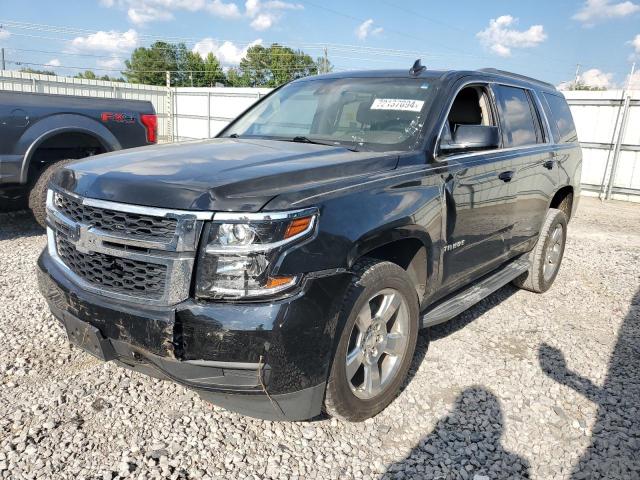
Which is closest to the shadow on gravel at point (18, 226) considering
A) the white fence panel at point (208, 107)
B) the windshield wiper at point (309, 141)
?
the windshield wiper at point (309, 141)

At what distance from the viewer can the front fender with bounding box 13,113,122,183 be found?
553 centimetres

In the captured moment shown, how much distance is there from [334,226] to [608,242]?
7144 mm

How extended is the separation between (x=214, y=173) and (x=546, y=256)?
3835mm

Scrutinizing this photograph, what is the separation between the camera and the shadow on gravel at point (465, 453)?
8.19ft

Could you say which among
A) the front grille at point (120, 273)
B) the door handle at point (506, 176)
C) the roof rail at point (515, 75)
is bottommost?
the front grille at point (120, 273)

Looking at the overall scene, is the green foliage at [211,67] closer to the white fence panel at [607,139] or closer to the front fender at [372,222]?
the white fence panel at [607,139]

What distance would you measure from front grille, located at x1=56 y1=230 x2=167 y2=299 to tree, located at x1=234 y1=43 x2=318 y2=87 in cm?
7028

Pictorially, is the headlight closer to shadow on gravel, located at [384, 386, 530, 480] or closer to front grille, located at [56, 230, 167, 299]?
front grille, located at [56, 230, 167, 299]

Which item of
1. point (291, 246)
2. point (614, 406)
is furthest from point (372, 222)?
point (614, 406)

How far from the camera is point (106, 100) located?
6.21 meters

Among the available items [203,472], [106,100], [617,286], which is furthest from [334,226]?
[106,100]

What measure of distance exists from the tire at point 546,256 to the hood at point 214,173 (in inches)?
103

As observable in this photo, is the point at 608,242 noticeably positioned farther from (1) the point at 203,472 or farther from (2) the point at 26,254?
(2) the point at 26,254

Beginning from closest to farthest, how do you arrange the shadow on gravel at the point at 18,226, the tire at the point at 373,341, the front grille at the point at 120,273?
1. the front grille at the point at 120,273
2. the tire at the point at 373,341
3. the shadow on gravel at the point at 18,226
